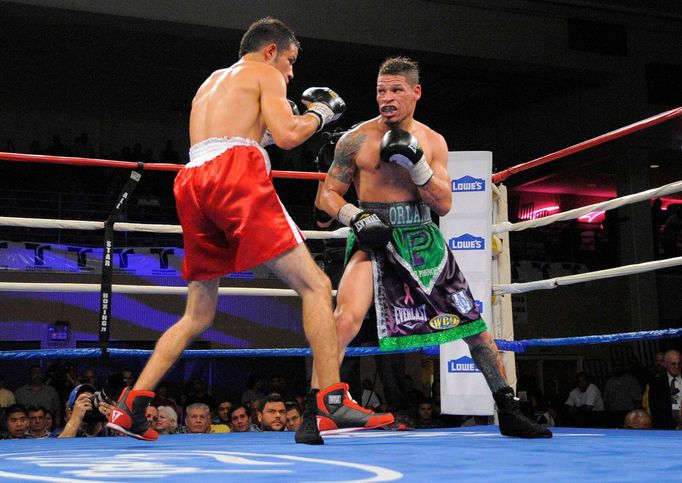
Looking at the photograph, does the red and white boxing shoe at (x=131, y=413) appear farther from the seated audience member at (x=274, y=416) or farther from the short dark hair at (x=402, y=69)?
the seated audience member at (x=274, y=416)

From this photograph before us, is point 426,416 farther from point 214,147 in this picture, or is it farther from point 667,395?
point 214,147

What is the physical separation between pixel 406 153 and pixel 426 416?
442 centimetres

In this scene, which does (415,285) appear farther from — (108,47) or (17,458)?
(108,47)

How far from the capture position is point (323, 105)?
7.36 feet

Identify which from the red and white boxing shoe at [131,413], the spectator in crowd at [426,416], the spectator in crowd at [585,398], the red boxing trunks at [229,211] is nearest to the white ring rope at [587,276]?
the red boxing trunks at [229,211]

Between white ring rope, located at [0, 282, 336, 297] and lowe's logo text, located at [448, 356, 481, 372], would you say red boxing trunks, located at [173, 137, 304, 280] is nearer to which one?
white ring rope, located at [0, 282, 336, 297]

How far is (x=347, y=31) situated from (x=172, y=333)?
25.1 feet

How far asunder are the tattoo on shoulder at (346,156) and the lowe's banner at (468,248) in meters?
0.79

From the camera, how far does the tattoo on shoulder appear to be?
2502 millimetres

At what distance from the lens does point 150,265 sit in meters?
8.72

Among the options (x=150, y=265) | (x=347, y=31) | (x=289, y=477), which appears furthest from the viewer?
(x=347, y=31)

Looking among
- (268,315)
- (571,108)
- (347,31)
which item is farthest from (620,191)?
(268,315)

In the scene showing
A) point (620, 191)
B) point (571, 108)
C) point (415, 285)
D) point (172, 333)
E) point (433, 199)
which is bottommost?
point (172, 333)

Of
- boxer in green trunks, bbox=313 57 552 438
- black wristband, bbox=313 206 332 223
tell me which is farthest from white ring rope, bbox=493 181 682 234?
black wristband, bbox=313 206 332 223
